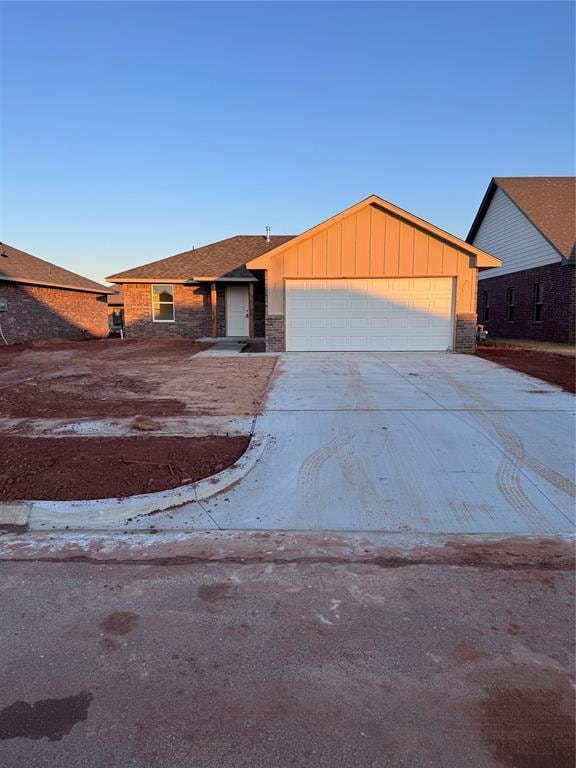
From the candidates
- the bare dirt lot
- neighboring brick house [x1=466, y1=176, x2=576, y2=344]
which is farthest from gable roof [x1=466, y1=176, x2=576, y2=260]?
the bare dirt lot

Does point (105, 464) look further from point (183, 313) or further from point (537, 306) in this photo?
point (537, 306)

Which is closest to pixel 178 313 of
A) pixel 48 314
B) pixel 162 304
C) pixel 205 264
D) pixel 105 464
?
pixel 162 304

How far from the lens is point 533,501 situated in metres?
4.84

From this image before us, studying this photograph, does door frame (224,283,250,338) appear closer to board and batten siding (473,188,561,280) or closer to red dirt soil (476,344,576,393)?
red dirt soil (476,344,576,393)

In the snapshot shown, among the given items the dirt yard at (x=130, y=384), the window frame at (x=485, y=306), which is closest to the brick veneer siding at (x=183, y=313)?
the dirt yard at (x=130, y=384)

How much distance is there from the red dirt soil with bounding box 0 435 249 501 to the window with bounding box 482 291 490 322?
943 inches

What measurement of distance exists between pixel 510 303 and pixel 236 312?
12854 millimetres

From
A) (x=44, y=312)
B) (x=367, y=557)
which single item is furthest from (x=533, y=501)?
(x=44, y=312)

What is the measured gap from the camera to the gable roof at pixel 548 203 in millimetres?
19844

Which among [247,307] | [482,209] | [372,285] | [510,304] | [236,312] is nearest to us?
[372,285]

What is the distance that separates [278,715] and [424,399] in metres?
7.19

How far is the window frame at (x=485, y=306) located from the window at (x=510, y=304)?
261 cm

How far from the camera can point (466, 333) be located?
55.1 ft

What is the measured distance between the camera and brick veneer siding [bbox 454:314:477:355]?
16.7 m
